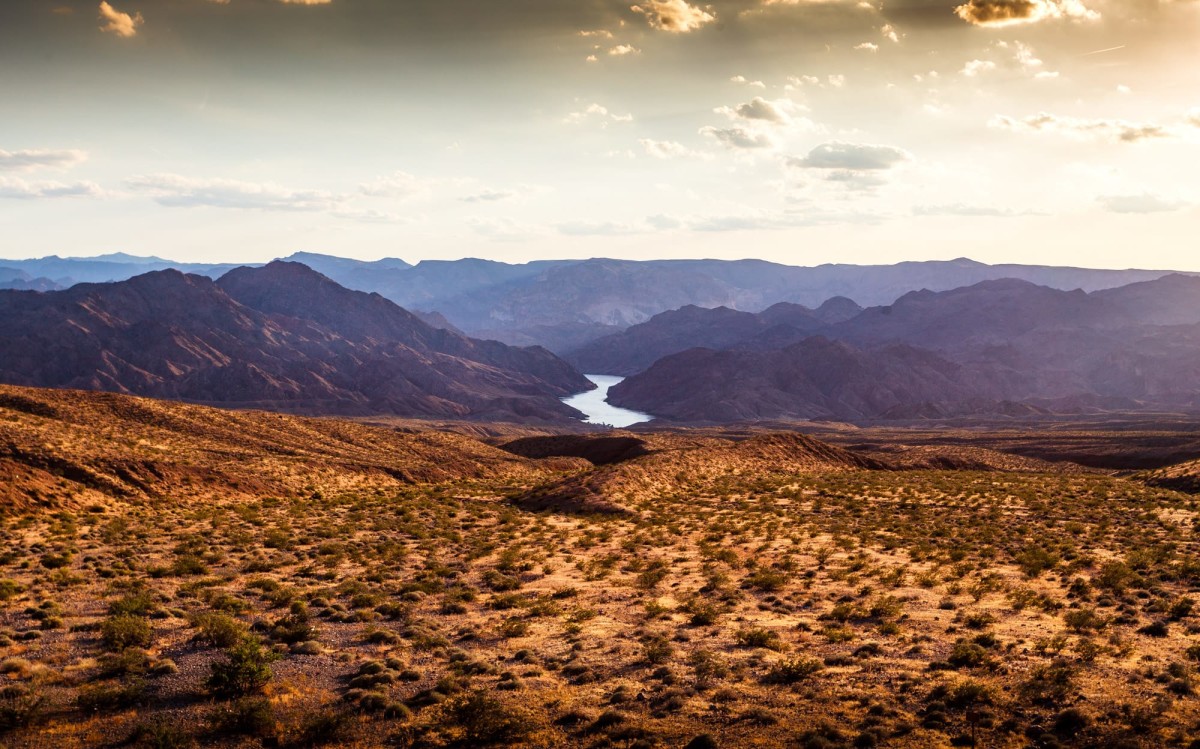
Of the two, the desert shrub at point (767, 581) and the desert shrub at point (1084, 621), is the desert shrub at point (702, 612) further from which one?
the desert shrub at point (1084, 621)

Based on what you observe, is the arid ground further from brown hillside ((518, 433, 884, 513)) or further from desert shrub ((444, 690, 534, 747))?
brown hillside ((518, 433, 884, 513))

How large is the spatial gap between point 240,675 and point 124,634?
13.4 feet

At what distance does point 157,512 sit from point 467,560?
1645 centimetres

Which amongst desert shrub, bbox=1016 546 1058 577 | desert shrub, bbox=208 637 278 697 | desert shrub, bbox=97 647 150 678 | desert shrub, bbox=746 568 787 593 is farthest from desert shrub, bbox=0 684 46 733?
desert shrub, bbox=1016 546 1058 577

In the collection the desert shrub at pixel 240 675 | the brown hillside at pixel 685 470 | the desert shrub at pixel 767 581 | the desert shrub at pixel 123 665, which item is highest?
the desert shrub at pixel 240 675

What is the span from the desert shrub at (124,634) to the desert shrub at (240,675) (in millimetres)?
2925

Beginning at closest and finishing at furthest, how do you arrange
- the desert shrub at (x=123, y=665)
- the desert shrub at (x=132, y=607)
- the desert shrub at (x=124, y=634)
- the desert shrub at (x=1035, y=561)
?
the desert shrub at (x=123, y=665)
the desert shrub at (x=124, y=634)
the desert shrub at (x=132, y=607)
the desert shrub at (x=1035, y=561)

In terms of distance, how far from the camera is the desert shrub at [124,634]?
16.7 meters

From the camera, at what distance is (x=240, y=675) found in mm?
14555

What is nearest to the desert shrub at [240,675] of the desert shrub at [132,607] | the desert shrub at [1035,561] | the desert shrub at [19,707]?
the desert shrub at [19,707]

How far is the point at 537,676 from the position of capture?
52.4 feet

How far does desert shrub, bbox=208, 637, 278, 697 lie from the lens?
14445mm

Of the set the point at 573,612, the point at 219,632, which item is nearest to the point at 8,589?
the point at 219,632

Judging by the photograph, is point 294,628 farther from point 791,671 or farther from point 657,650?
point 791,671
